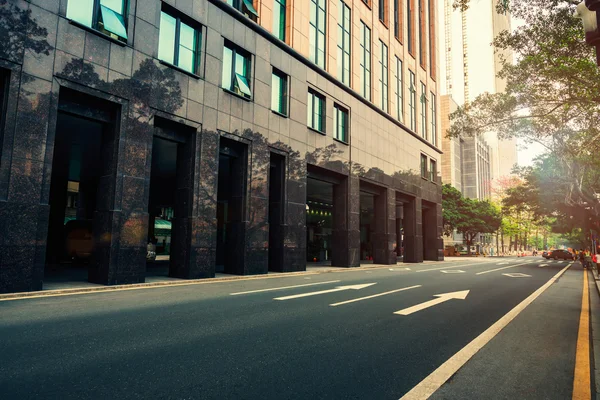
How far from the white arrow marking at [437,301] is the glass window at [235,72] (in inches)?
450

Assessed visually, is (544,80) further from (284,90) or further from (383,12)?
(383,12)

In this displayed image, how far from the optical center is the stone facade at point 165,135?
31.3ft

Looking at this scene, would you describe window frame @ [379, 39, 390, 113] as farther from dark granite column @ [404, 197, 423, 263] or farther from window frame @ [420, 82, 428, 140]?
dark granite column @ [404, 197, 423, 263]

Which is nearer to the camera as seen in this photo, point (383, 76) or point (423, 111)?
point (383, 76)

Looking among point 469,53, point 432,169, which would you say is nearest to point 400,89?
point 432,169

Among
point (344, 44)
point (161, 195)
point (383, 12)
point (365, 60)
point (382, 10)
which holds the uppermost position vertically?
point (382, 10)

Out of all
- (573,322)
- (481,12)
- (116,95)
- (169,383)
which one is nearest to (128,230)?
(116,95)

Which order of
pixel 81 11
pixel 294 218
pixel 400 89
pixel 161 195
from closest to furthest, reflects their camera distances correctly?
pixel 81 11 < pixel 294 218 < pixel 161 195 < pixel 400 89

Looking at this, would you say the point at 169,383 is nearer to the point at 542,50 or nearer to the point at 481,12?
the point at 542,50

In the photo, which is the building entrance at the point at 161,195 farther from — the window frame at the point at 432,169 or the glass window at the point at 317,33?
the window frame at the point at 432,169

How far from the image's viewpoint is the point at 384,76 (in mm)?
29641

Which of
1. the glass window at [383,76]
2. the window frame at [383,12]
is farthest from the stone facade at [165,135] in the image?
the window frame at [383,12]

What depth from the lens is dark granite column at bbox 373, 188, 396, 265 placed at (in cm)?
2770

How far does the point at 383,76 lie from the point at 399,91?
3071 mm
